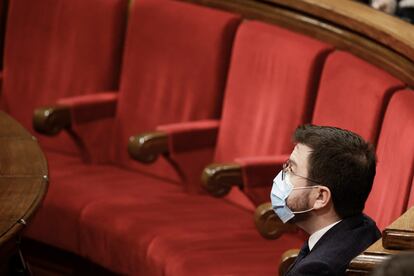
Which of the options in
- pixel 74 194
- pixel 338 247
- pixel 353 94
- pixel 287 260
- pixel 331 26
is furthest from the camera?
pixel 74 194

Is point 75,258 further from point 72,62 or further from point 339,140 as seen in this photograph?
point 339,140

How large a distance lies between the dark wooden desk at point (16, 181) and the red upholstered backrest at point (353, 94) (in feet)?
1.56

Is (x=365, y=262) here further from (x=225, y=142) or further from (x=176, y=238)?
(x=225, y=142)

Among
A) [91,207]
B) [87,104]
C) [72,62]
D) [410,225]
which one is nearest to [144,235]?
[91,207]

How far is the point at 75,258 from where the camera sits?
6.67 ft

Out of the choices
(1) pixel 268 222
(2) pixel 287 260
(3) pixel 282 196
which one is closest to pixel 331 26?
(1) pixel 268 222

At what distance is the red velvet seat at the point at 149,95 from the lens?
1989mm

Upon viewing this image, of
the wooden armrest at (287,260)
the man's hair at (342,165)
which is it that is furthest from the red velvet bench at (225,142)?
the man's hair at (342,165)

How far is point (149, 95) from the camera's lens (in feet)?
6.98

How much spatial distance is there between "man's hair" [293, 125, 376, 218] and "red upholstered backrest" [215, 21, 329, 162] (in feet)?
1.97

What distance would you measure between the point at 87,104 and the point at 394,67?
0.74 meters

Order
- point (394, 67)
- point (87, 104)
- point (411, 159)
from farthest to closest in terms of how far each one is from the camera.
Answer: point (87, 104)
point (394, 67)
point (411, 159)

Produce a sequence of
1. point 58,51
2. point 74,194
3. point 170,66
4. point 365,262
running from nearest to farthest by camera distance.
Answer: point 365,262
point 74,194
point 170,66
point 58,51

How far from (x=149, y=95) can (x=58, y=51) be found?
284mm
